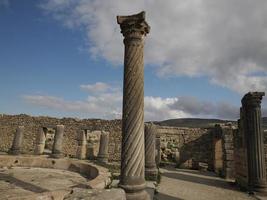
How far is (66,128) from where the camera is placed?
22.9 meters

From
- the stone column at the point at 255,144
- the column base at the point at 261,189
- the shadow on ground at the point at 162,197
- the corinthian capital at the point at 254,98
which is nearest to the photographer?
the shadow on ground at the point at 162,197

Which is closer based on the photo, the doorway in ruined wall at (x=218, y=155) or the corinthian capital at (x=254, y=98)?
the corinthian capital at (x=254, y=98)

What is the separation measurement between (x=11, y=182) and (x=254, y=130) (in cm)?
867

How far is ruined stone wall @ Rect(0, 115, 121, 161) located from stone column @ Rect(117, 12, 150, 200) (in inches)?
634

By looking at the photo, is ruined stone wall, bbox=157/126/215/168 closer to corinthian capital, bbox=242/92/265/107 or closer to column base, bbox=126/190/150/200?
corinthian capital, bbox=242/92/265/107

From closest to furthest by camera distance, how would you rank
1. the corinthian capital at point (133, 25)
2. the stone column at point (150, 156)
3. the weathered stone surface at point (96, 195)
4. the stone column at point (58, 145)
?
the weathered stone surface at point (96, 195), the corinthian capital at point (133, 25), the stone column at point (150, 156), the stone column at point (58, 145)

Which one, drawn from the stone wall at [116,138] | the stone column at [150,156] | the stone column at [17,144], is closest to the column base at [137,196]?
the stone column at [150,156]

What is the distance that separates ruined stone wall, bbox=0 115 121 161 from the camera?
71.9 feet

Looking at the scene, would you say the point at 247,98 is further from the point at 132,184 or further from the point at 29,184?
the point at 29,184

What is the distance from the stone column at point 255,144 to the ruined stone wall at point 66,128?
12.6 m

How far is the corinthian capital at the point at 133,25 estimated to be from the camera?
19.2 ft

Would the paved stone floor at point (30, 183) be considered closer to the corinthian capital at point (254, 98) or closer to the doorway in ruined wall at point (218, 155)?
the corinthian capital at point (254, 98)

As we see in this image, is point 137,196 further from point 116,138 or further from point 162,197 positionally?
point 116,138

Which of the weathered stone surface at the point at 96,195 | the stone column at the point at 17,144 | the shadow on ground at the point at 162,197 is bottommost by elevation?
the shadow on ground at the point at 162,197
